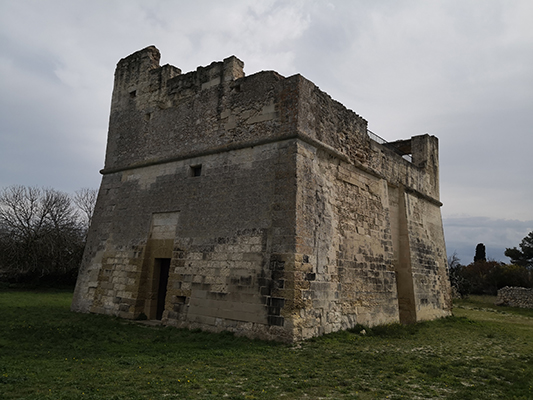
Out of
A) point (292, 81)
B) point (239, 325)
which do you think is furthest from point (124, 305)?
point (292, 81)

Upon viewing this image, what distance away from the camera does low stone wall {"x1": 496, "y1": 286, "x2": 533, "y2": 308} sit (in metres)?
21.4

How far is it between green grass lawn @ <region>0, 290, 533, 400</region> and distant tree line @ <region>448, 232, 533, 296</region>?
20877 mm

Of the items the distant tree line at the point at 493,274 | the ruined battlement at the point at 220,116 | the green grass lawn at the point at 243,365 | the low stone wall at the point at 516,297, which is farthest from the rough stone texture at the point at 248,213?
the distant tree line at the point at 493,274

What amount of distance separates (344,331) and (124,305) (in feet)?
19.4

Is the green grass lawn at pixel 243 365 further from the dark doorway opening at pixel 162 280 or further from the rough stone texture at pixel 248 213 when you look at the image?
the dark doorway opening at pixel 162 280

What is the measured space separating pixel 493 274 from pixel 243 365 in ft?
108

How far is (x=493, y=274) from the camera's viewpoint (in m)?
32.5

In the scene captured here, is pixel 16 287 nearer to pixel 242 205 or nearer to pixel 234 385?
pixel 242 205

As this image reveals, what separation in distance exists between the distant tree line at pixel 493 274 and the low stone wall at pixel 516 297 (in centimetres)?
365

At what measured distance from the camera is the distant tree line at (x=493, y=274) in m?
29.7

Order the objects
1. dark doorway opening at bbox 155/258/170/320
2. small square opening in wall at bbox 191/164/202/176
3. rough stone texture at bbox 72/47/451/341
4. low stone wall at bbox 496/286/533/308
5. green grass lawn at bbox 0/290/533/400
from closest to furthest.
A: 1. green grass lawn at bbox 0/290/533/400
2. rough stone texture at bbox 72/47/451/341
3. small square opening in wall at bbox 191/164/202/176
4. dark doorway opening at bbox 155/258/170/320
5. low stone wall at bbox 496/286/533/308

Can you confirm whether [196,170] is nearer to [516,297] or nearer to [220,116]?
[220,116]

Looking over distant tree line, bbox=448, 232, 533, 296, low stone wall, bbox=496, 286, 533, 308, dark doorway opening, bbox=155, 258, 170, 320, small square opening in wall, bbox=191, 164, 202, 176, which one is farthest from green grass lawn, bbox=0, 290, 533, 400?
distant tree line, bbox=448, 232, 533, 296

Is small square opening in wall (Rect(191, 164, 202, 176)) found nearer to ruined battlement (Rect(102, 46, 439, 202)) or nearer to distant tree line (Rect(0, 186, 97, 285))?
ruined battlement (Rect(102, 46, 439, 202))
